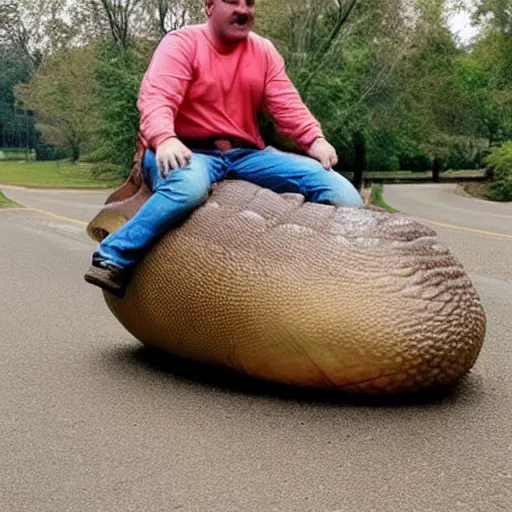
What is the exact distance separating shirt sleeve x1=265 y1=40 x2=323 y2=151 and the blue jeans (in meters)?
0.16

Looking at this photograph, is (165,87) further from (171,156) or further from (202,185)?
(202,185)

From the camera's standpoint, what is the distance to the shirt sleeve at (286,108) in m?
4.24

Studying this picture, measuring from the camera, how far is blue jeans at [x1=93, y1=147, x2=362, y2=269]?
378cm

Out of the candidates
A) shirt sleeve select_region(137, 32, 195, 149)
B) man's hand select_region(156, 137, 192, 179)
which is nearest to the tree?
shirt sleeve select_region(137, 32, 195, 149)

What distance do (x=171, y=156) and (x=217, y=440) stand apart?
1.27 meters

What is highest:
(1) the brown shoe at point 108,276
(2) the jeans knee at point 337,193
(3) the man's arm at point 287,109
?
(3) the man's arm at point 287,109

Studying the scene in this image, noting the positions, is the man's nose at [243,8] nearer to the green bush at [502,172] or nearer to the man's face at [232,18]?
the man's face at [232,18]

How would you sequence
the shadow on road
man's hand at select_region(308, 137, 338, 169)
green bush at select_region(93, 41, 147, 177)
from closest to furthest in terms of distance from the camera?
1. the shadow on road
2. man's hand at select_region(308, 137, 338, 169)
3. green bush at select_region(93, 41, 147, 177)

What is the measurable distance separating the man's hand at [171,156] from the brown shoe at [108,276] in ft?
1.59

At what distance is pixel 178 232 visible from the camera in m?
3.82

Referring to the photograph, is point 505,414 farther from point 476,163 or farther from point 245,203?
point 476,163

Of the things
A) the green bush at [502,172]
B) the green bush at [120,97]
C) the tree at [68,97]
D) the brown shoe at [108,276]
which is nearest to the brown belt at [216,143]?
the brown shoe at [108,276]

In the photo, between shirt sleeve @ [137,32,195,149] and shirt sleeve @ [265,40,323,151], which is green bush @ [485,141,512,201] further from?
shirt sleeve @ [137,32,195,149]

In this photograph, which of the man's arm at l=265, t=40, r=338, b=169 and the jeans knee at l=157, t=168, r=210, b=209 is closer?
the jeans knee at l=157, t=168, r=210, b=209
